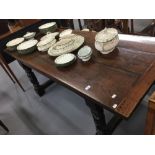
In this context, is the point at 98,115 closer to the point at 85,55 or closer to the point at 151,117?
the point at 85,55

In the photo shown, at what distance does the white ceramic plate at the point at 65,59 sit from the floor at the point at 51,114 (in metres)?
0.74

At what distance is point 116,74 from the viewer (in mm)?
1103

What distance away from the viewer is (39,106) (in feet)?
6.98

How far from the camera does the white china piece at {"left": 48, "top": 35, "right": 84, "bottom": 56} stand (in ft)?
4.69

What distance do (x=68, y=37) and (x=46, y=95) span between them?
926 millimetres

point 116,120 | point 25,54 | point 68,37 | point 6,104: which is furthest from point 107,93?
point 6,104

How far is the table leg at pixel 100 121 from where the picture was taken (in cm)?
121

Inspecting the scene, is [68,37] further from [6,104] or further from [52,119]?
[6,104]

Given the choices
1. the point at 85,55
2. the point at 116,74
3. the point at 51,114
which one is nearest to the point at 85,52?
the point at 85,55

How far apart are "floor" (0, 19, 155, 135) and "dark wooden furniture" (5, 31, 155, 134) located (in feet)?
0.81

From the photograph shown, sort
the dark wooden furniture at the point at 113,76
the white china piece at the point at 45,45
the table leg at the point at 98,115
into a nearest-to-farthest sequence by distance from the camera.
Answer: the dark wooden furniture at the point at 113,76 → the table leg at the point at 98,115 → the white china piece at the point at 45,45

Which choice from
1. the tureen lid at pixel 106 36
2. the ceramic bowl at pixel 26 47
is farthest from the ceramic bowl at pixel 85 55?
the ceramic bowl at pixel 26 47

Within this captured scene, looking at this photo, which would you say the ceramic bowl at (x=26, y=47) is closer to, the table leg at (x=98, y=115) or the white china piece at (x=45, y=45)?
the white china piece at (x=45, y=45)

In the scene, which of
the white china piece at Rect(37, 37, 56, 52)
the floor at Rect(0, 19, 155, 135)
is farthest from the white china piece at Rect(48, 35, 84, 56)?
the floor at Rect(0, 19, 155, 135)
